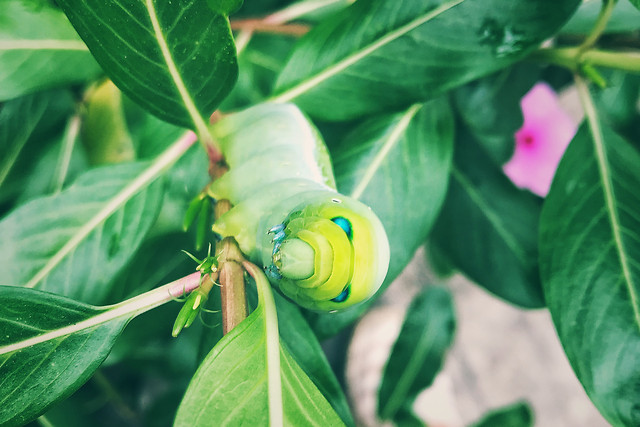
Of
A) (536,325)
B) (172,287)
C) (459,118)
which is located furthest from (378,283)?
(536,325)

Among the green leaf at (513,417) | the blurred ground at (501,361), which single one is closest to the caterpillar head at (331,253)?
the green leaf at (513,417)

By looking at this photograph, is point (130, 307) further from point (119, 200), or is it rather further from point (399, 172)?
point (399, 172)

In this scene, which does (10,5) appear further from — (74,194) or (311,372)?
(311,372)

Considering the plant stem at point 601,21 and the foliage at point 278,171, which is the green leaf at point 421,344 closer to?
the foliage at point 278,171

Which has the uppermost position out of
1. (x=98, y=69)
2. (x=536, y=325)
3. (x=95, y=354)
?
(x=98, y=69)

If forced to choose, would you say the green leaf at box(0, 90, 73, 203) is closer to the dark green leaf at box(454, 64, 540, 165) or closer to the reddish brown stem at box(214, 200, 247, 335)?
the reddish brown stem at box(214, 200, 247, 335)

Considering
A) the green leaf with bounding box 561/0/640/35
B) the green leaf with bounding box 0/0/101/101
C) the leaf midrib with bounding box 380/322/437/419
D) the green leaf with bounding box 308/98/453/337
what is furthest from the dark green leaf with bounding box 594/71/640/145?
the green leaf with bounding box 0/0/101/101

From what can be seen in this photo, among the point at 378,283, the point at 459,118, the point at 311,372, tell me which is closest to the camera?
the point at 378,283

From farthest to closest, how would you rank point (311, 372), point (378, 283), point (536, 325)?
1. point (536, 325)
2. point (311, 372)
3. point (378, 283)
